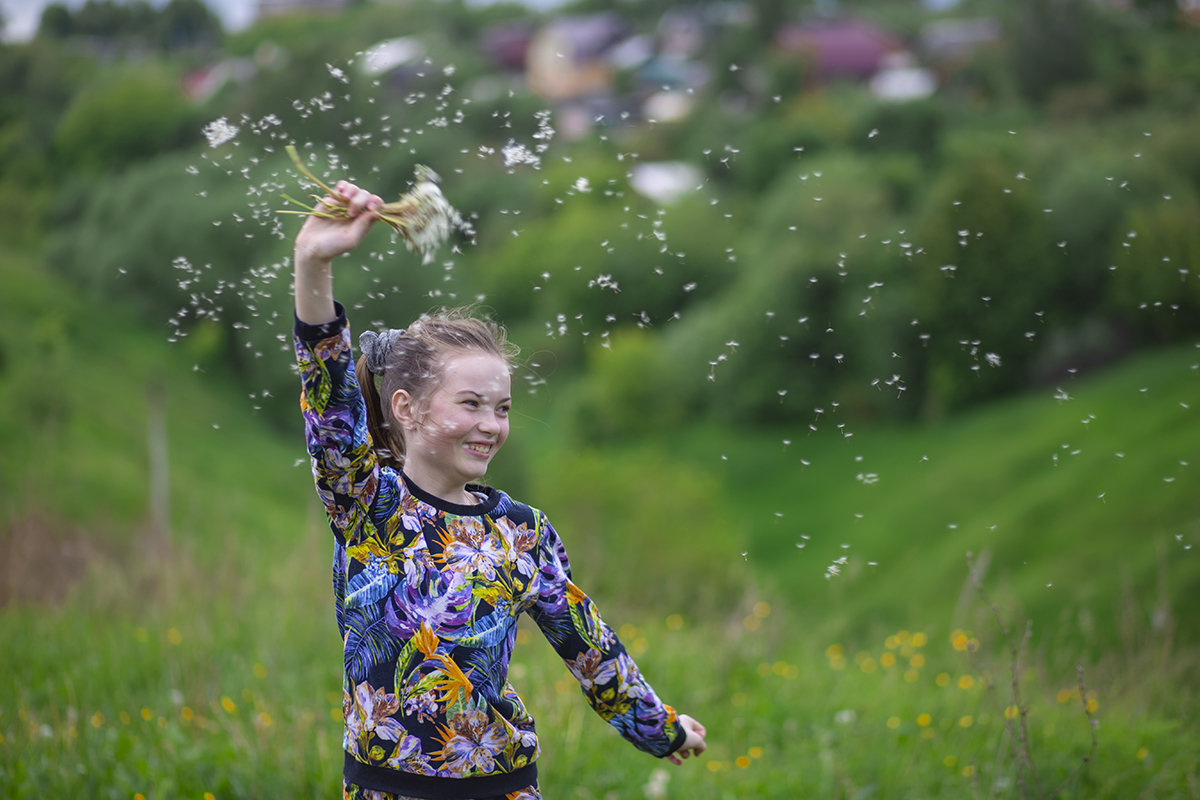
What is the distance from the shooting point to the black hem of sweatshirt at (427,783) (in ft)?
6.75

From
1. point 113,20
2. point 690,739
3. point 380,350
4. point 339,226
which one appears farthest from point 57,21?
point 690,739

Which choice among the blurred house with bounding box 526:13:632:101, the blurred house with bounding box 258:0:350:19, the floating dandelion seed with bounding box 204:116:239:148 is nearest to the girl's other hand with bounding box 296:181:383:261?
the floating dandelion seed with bounding box 204:116:239:148

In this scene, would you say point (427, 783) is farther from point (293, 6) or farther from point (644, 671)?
point (293, 6)

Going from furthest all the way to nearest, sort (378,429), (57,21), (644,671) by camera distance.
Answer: (57,21)
(644,671)
(378,429)

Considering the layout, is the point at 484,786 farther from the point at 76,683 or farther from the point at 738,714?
the point at 76,683

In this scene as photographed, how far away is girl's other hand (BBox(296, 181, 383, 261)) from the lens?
1.91 meters

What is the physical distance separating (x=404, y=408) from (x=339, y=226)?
465mm

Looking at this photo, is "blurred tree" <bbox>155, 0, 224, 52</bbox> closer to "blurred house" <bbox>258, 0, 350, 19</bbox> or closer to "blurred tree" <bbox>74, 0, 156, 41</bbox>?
"blurred tree" <bbox>74, 0, 156, 41</bbox>

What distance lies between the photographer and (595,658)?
2.34 m

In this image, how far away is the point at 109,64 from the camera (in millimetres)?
15648

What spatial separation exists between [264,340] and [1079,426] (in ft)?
64.6

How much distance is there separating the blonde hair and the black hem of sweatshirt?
671 mm

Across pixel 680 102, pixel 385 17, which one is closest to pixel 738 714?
pixel 385 17

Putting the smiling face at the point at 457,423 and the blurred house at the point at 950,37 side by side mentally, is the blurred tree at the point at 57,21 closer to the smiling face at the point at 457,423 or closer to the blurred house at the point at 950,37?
the smiling face at the point at 457,423
